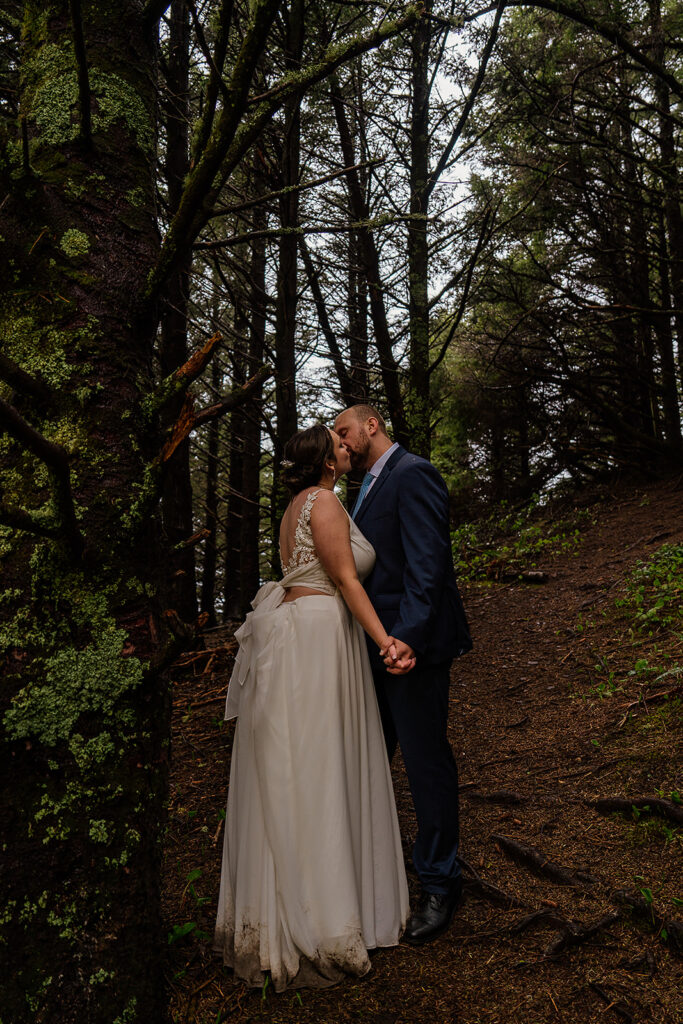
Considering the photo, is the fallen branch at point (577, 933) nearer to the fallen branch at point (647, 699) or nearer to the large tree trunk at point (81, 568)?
the large tree trunk at point (81, 568)

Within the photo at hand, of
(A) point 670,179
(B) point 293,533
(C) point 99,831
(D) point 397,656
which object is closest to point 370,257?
(A) point 670,179

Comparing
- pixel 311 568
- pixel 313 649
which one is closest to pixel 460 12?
pixel 311 568

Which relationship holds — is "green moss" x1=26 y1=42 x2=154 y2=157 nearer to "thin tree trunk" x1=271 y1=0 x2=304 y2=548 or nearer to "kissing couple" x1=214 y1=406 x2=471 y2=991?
"kissing couple" x1=214 y1=406 x2=471 y2=991

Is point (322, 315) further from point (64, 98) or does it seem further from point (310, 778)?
point (310, 778)

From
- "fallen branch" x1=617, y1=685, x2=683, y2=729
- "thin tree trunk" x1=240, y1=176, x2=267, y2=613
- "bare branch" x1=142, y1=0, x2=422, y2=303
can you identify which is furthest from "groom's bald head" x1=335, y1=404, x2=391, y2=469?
"thin tree trunk" x1=240, y1=176, x2=267, y2=613

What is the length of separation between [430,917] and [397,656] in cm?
116

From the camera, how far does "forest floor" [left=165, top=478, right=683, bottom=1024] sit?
2568 mm

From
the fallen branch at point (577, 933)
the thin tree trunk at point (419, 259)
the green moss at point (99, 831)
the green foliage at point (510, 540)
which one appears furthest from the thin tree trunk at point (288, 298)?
the green foliage at point (510, 540)

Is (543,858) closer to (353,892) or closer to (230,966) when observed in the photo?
(353,892)

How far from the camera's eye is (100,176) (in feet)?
7.16

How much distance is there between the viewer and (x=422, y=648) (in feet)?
10.3

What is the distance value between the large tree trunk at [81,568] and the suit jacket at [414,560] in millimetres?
1372

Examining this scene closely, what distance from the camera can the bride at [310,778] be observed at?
2770 mm

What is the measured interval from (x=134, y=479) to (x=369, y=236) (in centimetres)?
636
